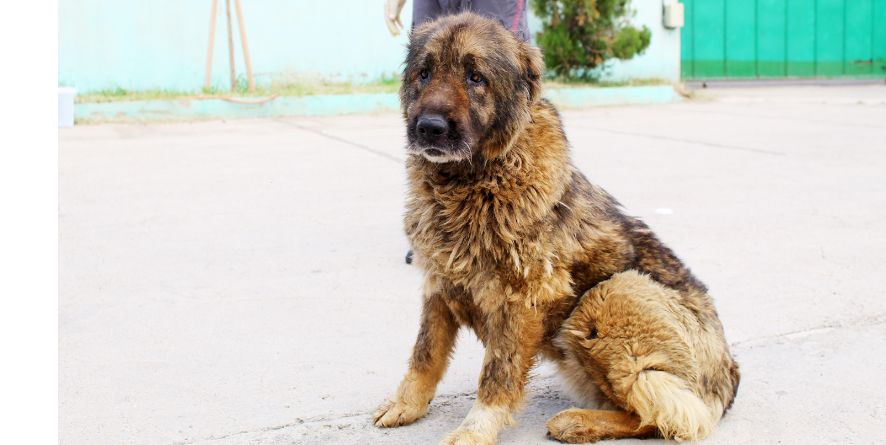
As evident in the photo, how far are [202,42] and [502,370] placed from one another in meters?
9.87

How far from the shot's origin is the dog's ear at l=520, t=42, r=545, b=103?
3232 millimetres

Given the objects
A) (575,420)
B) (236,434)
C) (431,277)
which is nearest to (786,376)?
(575,420)

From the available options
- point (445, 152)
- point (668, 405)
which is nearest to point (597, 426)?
point (668, 405)

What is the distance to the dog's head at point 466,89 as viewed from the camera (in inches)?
117

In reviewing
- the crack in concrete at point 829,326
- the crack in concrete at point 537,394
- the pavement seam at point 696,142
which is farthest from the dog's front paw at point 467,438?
the pavement seam at point 696,142

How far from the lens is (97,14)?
11414 mm

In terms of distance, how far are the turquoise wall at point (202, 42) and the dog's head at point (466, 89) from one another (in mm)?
7771

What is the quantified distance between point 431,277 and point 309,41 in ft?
32.3

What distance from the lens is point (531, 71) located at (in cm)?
324

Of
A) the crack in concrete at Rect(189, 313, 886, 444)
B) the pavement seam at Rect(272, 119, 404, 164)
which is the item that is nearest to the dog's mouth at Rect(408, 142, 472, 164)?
the crack in concrete at Rect(189, 313, 886, 444)

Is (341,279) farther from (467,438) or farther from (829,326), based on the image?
(829,326)

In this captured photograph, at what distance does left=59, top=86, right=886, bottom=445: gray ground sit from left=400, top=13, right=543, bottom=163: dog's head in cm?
100

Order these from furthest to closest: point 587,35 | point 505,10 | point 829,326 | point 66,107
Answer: point 587,35, point 66,107, point 505,10, point 829,326

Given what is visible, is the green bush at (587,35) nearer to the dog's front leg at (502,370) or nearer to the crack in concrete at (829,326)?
the crack in concrete at (829,326)
